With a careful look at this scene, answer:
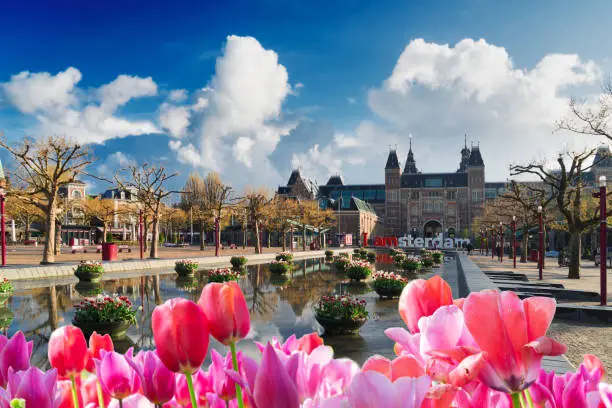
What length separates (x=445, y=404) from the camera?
0.75 meters

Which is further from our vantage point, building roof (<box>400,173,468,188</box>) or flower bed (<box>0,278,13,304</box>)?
building roof (<box>400,173,468,188</box>)

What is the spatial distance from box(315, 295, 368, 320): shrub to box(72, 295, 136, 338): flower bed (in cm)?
371

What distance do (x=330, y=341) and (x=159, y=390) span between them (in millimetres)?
8190

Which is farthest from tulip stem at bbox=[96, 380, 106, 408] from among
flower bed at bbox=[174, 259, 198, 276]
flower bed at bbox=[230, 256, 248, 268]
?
flower bed at bbox=[230, 256, 248, 268]

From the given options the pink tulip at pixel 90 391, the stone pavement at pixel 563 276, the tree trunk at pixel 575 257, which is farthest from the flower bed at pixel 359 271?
the pink tulip at pixel 90 391

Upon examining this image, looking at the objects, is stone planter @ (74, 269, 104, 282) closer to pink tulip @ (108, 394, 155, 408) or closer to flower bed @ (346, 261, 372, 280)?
flower bed @ (346, 261, 372, 280)

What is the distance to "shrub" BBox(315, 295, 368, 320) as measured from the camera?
9.27 meters

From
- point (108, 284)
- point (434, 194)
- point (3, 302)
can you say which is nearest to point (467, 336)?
point (3, 302)

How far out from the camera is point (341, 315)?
927cm

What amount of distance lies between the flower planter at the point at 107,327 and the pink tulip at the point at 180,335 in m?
8.65

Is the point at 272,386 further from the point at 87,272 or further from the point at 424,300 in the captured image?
the point at 87,272

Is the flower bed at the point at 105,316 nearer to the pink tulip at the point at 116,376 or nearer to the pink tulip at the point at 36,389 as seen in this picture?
the pink tulip at the point at 116,376

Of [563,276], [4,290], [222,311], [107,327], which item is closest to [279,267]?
[4,290]

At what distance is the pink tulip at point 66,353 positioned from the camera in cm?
113
